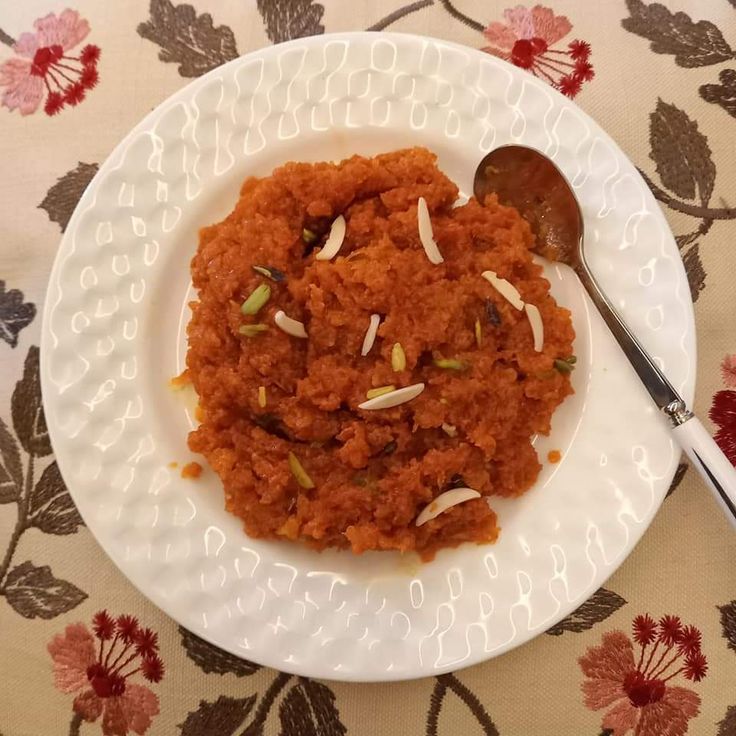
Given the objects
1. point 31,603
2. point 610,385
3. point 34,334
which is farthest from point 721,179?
point 31,603

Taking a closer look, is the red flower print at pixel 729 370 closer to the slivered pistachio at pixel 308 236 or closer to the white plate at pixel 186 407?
the white plate at pixel 186 407

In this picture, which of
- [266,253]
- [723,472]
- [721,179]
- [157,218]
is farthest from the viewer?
[721,179]

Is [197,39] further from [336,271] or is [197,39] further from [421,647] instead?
[421,647]

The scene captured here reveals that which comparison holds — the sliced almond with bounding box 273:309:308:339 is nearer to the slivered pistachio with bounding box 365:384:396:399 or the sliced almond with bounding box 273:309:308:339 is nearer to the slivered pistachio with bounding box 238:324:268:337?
the slivered pistachio with bounding box 238:324:268:337

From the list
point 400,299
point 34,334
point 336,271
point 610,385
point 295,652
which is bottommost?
point 295,652

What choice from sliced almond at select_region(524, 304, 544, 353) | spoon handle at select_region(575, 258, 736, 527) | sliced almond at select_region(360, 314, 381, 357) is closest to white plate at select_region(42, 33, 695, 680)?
spoon handle at select_region(575, 258, 736, 527)

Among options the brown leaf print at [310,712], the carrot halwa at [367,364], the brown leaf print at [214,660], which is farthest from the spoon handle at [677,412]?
the brown leaf print at [214,660]

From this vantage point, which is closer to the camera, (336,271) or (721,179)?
(336,271)
